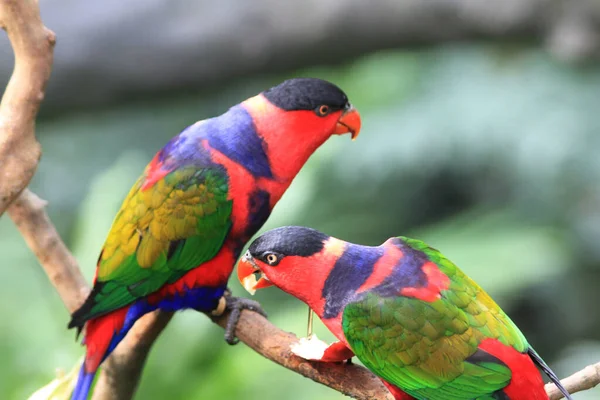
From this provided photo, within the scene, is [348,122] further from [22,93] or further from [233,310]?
[22,93]

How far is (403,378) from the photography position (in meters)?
1.04

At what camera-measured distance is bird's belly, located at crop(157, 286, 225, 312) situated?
1.35 meters

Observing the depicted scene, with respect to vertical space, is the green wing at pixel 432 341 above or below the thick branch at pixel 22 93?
below

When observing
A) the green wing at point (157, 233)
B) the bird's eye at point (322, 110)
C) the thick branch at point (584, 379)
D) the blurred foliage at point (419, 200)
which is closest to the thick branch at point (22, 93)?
the green wing at point (157, 233)

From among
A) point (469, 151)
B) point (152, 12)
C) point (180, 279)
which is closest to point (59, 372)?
point (180, 279)

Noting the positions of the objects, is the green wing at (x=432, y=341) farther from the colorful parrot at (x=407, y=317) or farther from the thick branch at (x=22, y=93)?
the thick branch at (x=22, y=93)

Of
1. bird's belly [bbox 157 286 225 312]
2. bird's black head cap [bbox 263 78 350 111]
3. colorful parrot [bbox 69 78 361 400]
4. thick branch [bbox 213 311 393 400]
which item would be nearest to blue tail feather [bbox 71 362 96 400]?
colorful parrot [bbox 69 78 361 400]

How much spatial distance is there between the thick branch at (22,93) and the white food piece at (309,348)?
0.47 m

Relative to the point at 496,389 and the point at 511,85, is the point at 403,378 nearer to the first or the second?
the point at 496,389

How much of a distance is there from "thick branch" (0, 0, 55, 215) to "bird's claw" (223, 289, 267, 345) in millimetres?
463

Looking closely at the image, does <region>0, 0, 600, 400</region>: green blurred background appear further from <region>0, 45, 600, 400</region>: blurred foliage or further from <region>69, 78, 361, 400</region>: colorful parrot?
<region>69, 78, 361, 400</region>: colorful parrot

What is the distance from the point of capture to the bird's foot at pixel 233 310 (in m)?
1.38

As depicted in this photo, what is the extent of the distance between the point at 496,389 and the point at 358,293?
218 mm

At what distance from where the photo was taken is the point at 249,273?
1.09 meters
